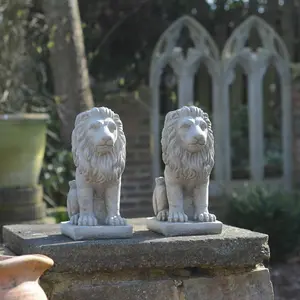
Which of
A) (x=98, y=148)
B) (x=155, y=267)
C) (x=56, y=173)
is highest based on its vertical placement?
(x=98, y=148)

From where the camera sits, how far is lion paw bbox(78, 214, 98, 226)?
315 cm

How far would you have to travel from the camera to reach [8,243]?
3.62 metres

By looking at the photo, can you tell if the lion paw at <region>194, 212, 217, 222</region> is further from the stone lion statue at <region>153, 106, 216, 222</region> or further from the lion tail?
the lion tail

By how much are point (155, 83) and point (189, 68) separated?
417 mm

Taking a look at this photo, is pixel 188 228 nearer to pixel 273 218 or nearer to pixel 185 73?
pixel 273 218

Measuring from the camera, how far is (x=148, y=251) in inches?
121

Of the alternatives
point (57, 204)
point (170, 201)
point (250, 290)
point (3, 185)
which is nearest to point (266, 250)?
point (250, 290)

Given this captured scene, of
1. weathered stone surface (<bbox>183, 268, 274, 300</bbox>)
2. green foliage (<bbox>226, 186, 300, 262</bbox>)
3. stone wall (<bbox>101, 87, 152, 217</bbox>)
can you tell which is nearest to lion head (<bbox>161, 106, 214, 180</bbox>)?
weathered stone surface (<bbox>183, 268, 274, 300</bbox>)

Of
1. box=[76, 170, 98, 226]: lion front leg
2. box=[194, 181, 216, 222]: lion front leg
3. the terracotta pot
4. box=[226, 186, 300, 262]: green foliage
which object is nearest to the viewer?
the terracotta pot

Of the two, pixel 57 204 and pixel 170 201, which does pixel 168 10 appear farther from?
pixel 170 201

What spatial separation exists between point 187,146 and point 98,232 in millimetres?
587

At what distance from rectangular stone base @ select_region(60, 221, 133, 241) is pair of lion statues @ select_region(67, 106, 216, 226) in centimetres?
4

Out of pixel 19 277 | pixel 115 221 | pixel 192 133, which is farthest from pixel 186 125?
pixel 19 277

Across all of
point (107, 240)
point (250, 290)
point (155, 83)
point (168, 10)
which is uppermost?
point (168, 10)
